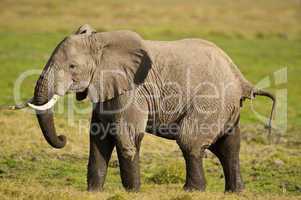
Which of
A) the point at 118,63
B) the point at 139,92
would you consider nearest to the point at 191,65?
the point at 139,92

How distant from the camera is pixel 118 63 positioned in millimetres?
12773

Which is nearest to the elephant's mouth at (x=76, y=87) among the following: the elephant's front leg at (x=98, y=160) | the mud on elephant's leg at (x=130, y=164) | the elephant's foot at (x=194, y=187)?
the elephant's front leg at (x=98, y=160)

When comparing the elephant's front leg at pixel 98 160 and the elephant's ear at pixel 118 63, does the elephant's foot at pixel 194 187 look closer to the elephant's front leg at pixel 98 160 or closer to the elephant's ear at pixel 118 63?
the elephant's front leg at pixel 98 160

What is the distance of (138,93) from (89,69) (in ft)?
2.66

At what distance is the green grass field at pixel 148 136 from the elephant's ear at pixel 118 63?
1.54 meters

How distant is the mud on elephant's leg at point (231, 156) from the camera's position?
532 inches

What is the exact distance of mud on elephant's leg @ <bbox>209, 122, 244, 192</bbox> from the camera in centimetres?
1351

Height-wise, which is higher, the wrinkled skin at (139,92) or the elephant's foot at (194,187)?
the wrinkled skin at (139,92)

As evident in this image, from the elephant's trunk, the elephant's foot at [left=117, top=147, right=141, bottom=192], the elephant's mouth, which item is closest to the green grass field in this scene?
the elephant's foot at [left=117, top=147, right=141, bottom=192]

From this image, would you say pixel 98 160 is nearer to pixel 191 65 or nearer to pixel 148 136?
pixel 191 65

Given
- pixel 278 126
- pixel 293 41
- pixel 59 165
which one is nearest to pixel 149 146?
pixel 59 165

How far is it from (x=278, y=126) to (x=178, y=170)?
7481 mm

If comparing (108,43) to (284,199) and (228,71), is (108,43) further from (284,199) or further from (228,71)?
(284,199)

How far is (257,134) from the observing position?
2105 cm
